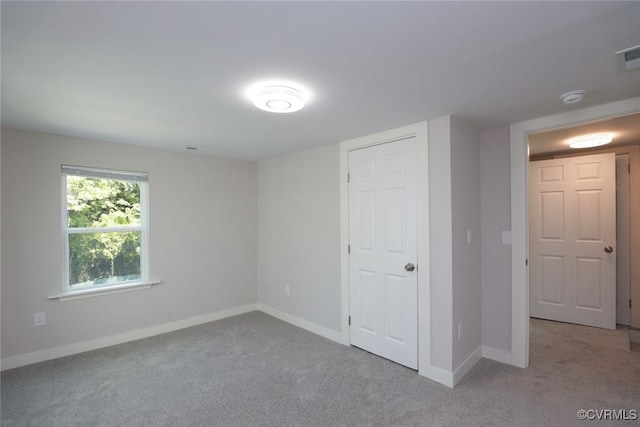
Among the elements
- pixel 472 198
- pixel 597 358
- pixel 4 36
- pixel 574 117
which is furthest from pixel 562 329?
pixel 4 36

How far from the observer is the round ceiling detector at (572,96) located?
201 centimetres

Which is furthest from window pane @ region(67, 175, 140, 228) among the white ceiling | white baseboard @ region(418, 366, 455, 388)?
white baseboard @ region(418, 366, 455, 388)

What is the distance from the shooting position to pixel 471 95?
6.79 feet

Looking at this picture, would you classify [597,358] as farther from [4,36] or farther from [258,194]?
[4,36]

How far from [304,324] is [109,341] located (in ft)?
6.94

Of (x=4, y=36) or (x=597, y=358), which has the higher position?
(x=4, y=36)

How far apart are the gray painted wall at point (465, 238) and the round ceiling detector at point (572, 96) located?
70cm

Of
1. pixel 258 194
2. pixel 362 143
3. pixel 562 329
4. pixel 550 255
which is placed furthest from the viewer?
pixel 258 194

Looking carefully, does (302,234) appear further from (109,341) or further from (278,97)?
(109,341)

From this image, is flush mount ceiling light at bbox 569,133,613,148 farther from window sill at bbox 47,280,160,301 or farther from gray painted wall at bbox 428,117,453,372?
window sill at bbox 47,280,160,301

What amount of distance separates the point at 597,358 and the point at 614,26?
291 centimetres

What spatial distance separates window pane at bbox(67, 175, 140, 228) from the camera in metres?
3.17

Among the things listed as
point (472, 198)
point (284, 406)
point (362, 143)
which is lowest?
point (284, 406)

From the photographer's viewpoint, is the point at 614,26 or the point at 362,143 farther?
the point at 362,143
